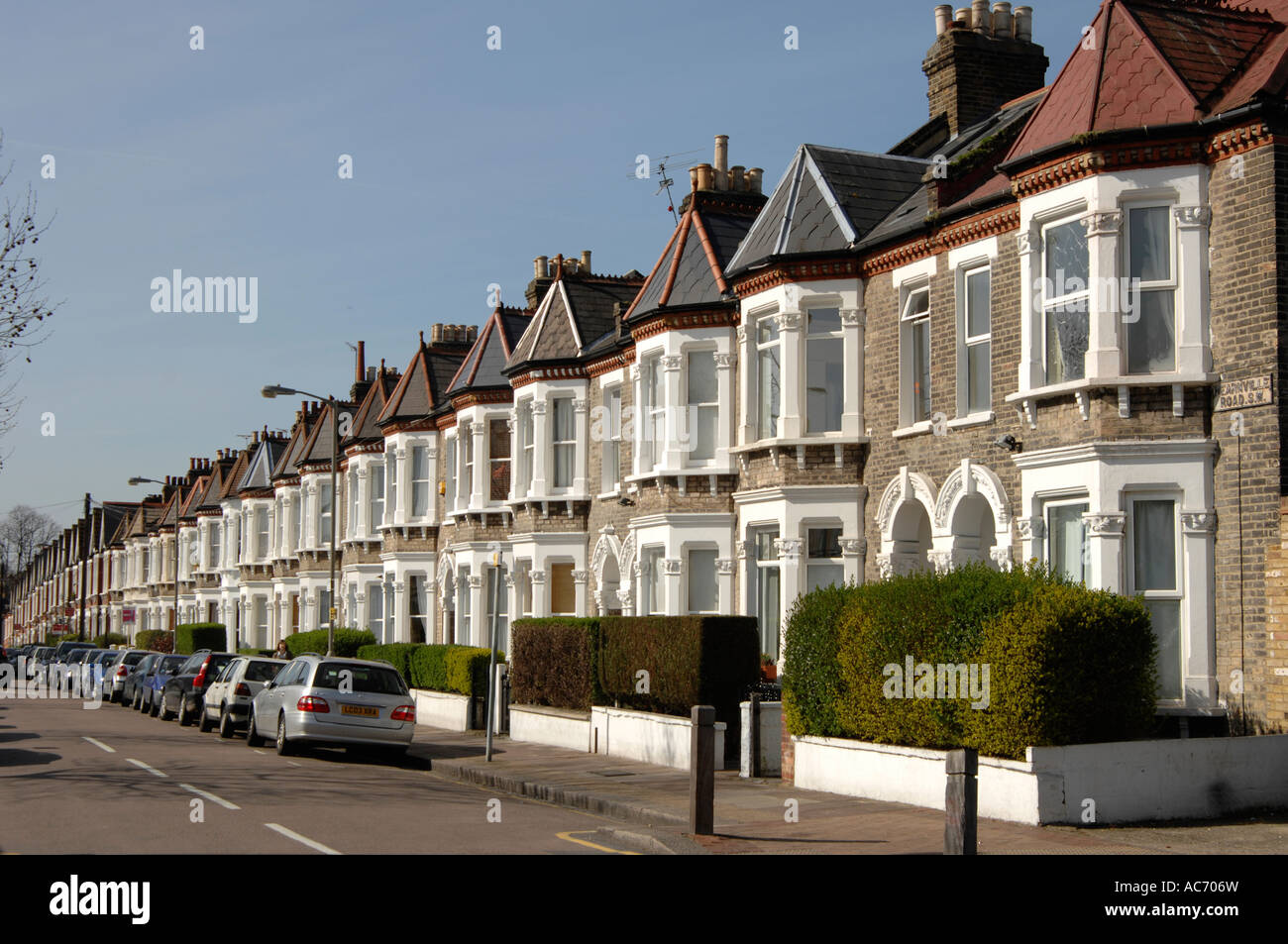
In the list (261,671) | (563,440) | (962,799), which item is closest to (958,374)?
(962,799)

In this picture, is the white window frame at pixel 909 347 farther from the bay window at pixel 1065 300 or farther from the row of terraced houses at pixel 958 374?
the bay window at pixel 1065 300

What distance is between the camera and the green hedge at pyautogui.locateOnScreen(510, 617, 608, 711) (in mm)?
24156

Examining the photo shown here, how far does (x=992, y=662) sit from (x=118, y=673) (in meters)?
32.4

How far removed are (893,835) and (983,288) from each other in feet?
29.2

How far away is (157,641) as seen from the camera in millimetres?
69438

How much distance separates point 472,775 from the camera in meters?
20.6

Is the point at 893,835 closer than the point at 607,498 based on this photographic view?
Yes

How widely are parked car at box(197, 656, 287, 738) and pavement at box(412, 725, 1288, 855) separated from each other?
24.4ft

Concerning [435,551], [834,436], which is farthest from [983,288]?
[435,551]

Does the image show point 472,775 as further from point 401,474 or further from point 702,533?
point 401,474

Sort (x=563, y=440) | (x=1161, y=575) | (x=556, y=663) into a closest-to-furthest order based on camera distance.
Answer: (x=1161, y=575), (x=556, y=663), (x=563, y=440)

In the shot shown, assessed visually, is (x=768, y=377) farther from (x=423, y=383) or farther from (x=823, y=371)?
(x=423, y=383)

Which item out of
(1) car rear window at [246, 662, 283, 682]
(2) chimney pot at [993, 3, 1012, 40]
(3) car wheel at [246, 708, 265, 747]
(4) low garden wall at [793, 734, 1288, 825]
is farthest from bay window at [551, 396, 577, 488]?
(4) low garden wall at [793, 734, 1288, 825]

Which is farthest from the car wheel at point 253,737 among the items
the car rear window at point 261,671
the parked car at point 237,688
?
the car rear window at point 261,671
